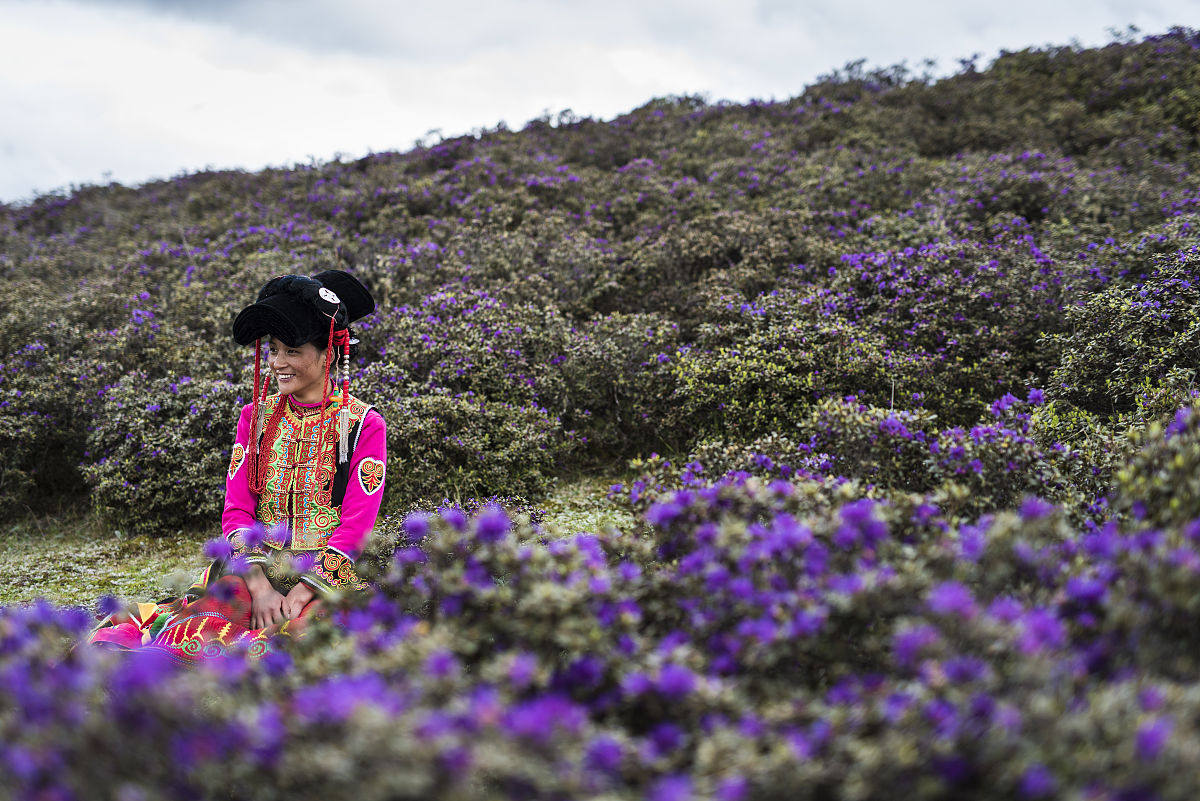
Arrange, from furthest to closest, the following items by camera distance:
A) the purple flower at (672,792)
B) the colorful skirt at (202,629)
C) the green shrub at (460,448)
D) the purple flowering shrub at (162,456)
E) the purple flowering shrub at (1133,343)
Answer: the purple flowering shrub at (162,456)
the green shrub at (460,448)
the purple flowering shrub at (1133,343)
the colorful skirt at (202,629)
the purple flower at (672,792)

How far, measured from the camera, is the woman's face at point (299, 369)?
3484 mm

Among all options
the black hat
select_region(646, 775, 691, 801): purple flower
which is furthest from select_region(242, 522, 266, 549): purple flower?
select_region(646, 775, 691, 801): purple flower

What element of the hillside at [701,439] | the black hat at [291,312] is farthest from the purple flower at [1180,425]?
the black hat at [291,312]

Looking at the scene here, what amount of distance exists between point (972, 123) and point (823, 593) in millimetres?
13898

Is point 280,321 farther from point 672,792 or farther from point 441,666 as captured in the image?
point 672,792

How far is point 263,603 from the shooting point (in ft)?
10.2

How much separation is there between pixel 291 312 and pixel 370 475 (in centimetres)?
89

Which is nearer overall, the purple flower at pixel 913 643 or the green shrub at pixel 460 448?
the purple flower at pixel 913 643

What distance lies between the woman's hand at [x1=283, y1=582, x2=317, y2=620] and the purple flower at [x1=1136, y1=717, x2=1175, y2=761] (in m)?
2.99

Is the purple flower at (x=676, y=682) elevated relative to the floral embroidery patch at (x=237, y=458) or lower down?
lower down

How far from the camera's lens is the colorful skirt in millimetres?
3014

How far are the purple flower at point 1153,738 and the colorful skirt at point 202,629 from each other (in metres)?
2.77

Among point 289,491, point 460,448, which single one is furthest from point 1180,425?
point 460,448

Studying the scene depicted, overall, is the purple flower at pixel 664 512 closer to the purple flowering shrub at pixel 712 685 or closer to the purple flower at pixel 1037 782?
the purple flowering shrub at pixel 712 685
